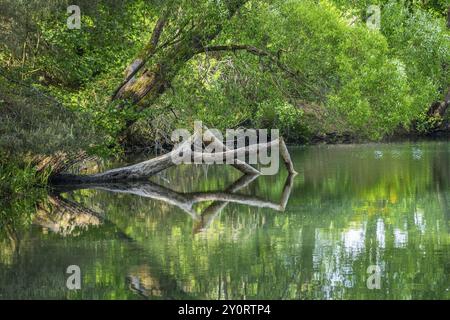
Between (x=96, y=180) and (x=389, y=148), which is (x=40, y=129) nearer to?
(x=96, y=180)

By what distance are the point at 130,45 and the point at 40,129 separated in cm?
747

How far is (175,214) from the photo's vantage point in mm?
15203

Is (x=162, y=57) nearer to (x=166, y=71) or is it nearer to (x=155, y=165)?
(x=166, y=71)

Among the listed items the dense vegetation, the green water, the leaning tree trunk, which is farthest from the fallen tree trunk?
the leaning tree trunk

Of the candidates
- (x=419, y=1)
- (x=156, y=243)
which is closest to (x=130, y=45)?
(x=156, y=243)

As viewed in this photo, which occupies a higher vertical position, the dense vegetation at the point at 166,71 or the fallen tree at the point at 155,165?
the dense vegetation at the point at 166,71

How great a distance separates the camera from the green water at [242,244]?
9016mm

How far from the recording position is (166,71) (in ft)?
73.3

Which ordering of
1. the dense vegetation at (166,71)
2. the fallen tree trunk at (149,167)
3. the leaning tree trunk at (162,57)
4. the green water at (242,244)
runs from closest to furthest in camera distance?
the green water at (242,244) → the dense vegetation at (166,71) → the fallen tree trunk at (149,167) → the leaning tree trunk at (162,57)

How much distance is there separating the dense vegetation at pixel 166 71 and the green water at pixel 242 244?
1.59m

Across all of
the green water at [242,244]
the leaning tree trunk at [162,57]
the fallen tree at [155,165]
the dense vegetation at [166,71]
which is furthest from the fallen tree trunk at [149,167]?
the leaning tree trunk at [162,57]

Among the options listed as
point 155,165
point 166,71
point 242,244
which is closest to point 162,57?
point 166,71

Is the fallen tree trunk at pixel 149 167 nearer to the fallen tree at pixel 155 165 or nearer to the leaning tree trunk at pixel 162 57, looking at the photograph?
the fallen tree at pixel 155 165

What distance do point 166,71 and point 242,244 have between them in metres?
11.2
